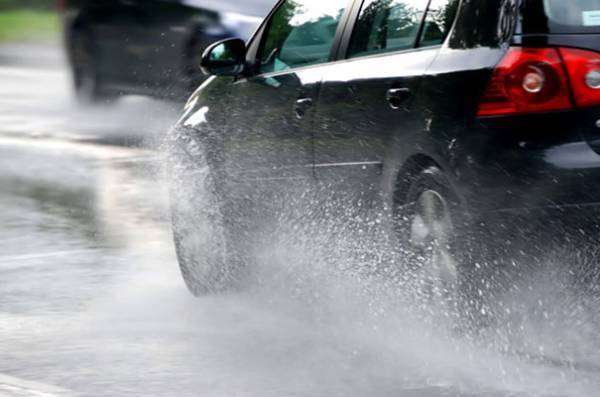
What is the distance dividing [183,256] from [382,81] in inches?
73.7

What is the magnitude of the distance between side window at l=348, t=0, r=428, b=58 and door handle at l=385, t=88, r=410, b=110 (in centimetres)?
24

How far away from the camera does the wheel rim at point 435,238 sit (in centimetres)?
554

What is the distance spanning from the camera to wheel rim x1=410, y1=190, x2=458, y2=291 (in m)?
5.54

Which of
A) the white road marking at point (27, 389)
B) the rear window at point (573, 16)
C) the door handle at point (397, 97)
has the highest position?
the rear window at point (573, 16)

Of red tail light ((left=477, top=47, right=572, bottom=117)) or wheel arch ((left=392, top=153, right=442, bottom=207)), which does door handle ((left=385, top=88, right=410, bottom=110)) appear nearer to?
wheel arch ((left=392, top=153, right=442, bottom=207))

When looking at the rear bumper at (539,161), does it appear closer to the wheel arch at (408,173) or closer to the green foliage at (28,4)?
the wheel arch at (408,173)

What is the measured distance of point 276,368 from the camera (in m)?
5.66

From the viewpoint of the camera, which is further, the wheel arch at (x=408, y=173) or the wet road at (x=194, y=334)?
the wheel arch at (x=408, y=173)

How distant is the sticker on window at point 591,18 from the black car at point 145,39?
9.77 meters

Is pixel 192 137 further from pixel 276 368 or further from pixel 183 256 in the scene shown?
pixel 276 368

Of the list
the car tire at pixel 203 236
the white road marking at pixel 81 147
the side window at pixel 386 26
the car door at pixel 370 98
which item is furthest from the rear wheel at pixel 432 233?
the white road marking at pixel 81 147

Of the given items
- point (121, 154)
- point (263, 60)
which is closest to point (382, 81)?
point (263, 60)

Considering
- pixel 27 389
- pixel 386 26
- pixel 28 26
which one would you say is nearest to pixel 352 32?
pixel 386 26

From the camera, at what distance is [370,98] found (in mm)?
6000
